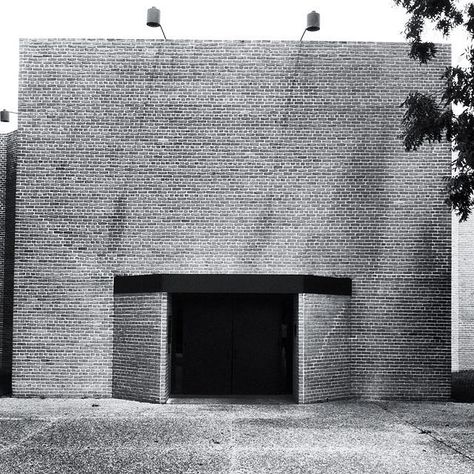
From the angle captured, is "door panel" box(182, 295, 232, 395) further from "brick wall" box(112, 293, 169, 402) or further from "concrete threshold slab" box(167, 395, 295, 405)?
"brick wall" box(112, 293, 169, 402)

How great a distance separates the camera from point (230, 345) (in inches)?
597

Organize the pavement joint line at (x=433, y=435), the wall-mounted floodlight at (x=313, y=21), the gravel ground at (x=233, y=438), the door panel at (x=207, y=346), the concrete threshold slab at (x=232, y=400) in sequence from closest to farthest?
1. the gravel ground at (x=233, y=438)
2. the pavement joint line at (x=433, y=435)
3. the concrete threshold slab at (x=232, y=400)
4. the wall-mounted floodlight at (x=313, y=21)
5. the door panel at (x=207, y=346)

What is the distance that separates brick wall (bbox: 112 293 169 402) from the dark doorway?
0.90 meters

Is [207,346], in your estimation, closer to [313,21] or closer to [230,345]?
[230,345]

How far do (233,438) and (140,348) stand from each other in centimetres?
463

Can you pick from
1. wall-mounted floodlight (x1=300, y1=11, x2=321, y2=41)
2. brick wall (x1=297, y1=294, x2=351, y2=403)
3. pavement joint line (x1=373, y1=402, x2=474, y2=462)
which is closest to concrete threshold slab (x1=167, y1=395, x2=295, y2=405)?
brick wall (x1=297, y1=294, x2=351, y2=403)

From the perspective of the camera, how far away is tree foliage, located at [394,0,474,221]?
39.4 feet

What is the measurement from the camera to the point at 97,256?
1498cm

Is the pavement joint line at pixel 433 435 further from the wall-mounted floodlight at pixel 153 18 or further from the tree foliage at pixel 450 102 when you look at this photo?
the wall-mounted floodlight at pixel 153 18

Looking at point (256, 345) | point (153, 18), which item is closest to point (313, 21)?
point (153, 18)

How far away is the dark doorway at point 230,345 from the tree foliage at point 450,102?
4727 mm

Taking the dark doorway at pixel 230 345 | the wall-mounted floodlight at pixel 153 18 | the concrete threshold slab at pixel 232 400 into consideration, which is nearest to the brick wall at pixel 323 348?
the concrete threshold slab at pixel 232 400

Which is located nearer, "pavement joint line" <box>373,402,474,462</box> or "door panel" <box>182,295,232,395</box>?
"pavement joint line" <box>373,402,474,462</box>

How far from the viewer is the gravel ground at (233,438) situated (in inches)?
335
